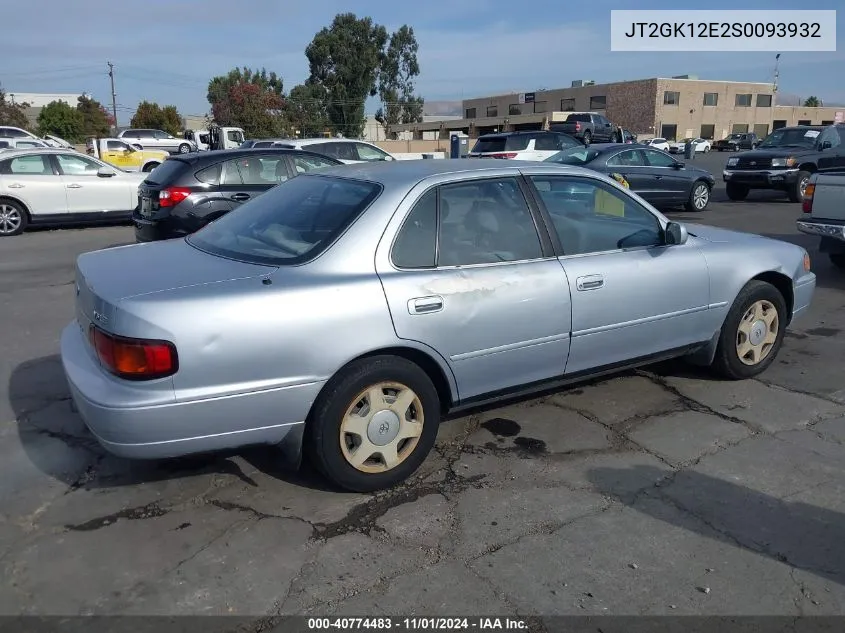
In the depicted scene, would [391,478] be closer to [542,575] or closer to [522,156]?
[542,575]

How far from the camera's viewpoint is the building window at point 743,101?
73.1 metres

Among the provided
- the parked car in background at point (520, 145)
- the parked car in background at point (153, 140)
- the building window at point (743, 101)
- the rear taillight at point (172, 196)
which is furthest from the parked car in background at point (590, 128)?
the building window at point (743, 101)

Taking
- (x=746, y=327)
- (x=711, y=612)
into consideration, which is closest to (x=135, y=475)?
(x=711, y=612)

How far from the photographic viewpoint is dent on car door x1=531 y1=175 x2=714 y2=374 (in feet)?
13.4

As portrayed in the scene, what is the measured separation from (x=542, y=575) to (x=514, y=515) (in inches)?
18.7

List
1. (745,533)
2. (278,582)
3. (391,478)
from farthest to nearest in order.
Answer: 1. (391,478)
2. (745,533)
3. (278,582)

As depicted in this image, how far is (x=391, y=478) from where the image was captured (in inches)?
140

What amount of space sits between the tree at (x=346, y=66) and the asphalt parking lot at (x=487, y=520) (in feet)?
202

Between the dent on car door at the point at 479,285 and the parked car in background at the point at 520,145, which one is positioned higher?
the parked car in background at the point at 520,145

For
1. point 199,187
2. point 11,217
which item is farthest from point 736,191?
point 11,217

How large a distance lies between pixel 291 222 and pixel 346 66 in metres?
63.4

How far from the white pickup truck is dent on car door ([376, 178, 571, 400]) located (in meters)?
5.60

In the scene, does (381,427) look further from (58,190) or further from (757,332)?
(58,190)

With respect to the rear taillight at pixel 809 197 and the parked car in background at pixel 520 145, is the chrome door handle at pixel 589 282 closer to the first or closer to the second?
the rear taillight at pixel 809 197
